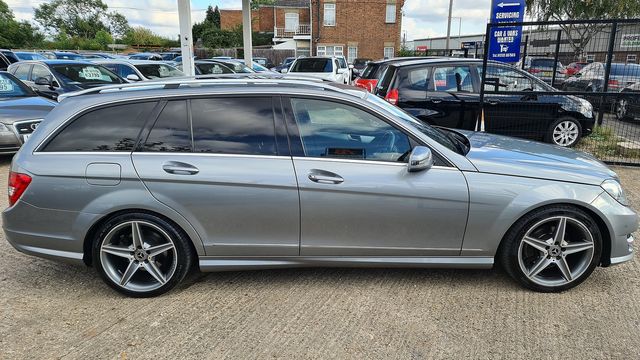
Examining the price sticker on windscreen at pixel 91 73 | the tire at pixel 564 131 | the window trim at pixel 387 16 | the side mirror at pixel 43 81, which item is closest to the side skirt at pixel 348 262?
the tire at pixel 564 131

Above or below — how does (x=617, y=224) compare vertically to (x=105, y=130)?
below

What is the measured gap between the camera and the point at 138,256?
334 centimetres

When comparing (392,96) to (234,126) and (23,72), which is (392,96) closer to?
(234,126)

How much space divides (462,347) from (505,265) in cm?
86

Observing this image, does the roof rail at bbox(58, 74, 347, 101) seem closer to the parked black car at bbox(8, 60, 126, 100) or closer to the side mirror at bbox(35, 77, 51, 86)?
the parked black car at bbox(8, 60, 126, 100)

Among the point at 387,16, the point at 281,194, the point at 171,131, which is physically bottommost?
the point at 281,194

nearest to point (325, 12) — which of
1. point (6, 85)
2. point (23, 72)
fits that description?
point (23, 72)

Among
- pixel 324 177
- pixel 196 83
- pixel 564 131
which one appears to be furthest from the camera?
pixel 564 131

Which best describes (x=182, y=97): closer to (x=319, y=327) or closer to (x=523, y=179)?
(x=319, y=327)

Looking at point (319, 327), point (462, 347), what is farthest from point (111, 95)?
point (462, 347)

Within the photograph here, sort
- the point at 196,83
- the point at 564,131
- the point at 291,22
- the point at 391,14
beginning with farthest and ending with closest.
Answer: the point at 291,22 → the point at 391,14 → the point at 564,131 → the point at 196,83

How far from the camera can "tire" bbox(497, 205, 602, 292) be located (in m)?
Result: 3.25

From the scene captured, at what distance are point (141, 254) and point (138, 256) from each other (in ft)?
0.09

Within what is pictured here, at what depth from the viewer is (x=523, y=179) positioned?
10.5ft
